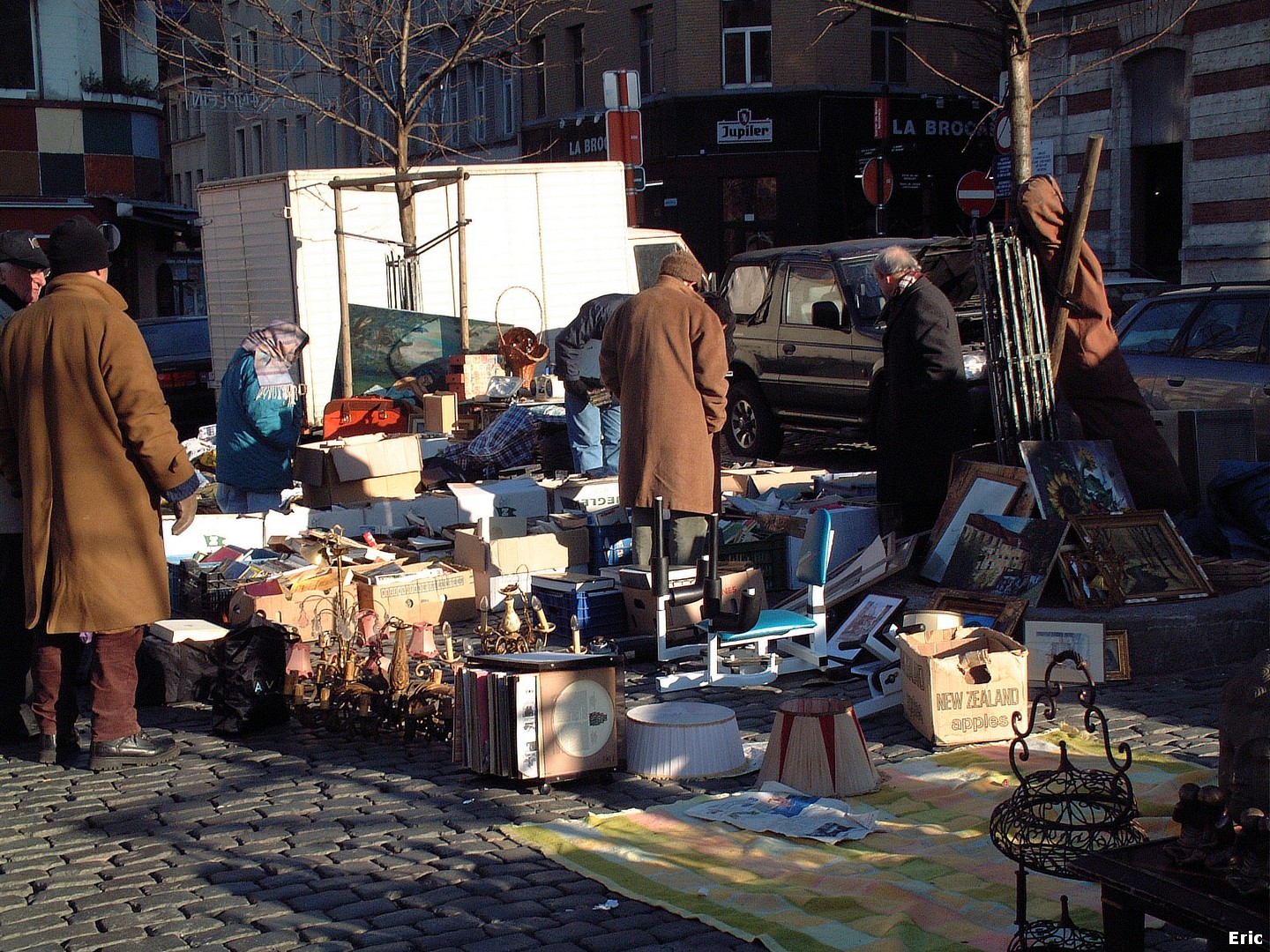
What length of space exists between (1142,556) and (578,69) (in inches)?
1210

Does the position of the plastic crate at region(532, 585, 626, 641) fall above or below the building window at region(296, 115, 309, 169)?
below

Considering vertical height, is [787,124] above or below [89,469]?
above

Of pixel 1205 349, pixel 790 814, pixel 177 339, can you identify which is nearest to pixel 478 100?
pixel 177 339

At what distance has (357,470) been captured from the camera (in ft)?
37.0

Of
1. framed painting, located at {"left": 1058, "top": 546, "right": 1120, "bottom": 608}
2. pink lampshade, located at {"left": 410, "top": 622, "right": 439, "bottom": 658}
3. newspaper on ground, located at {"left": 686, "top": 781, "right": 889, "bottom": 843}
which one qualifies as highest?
framed painting, located at {"left": 1058, "top": 546, "right": 1120, "bottom": 608}

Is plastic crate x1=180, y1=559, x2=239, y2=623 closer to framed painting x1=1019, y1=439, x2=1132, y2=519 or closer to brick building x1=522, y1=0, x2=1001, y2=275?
framed painting x1=1019, y1=439, x2=1132, y2=519

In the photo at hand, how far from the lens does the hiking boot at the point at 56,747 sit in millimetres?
6188

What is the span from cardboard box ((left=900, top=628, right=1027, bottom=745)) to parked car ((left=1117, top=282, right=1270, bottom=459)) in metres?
4.98

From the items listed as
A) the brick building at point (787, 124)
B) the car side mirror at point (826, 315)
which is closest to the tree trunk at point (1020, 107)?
the car side mirror at point (826, 315)

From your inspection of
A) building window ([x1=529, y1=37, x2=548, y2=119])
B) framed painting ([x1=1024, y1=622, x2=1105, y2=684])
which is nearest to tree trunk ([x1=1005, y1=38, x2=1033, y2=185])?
framed painting ([x1=1024, y1=622, x2=1105, y2=684])

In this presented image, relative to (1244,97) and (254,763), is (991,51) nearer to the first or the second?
(1244,97)

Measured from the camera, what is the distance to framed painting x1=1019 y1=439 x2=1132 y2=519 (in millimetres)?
7910

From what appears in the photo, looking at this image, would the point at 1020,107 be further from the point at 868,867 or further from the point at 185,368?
the point at 185,368

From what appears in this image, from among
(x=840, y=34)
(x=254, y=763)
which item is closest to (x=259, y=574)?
(x=254, y=763)
